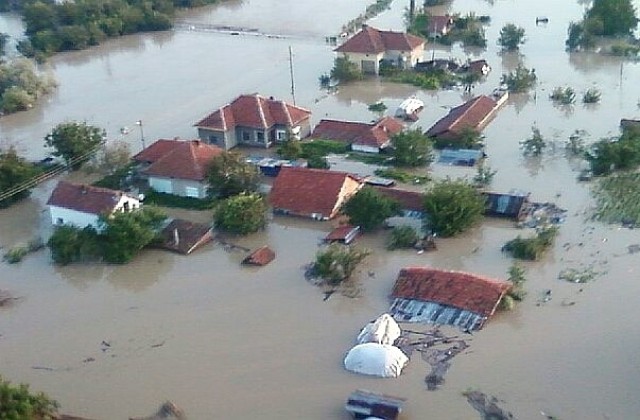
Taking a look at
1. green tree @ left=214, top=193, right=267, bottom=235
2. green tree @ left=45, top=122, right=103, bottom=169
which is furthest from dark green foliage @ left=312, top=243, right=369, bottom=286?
green tree @ left=45, top=122, right=103, bottom=169

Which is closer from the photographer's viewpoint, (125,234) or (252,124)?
(125,234)

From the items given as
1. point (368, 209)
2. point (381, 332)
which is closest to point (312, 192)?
point (368, 209)

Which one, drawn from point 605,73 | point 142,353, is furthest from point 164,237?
point 605,73

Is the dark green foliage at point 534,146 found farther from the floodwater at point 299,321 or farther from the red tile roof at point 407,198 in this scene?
the red tile roof at point 407,198

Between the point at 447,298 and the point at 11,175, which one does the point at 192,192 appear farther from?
the point at 447,298

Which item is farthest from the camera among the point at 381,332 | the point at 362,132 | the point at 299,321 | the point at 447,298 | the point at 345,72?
the point at 345,72

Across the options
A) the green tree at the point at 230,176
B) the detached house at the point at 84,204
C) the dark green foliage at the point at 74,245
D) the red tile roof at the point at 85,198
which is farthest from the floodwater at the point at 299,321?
the green tree at the point at 230,176

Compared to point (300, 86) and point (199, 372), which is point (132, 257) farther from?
point (300, 86)
